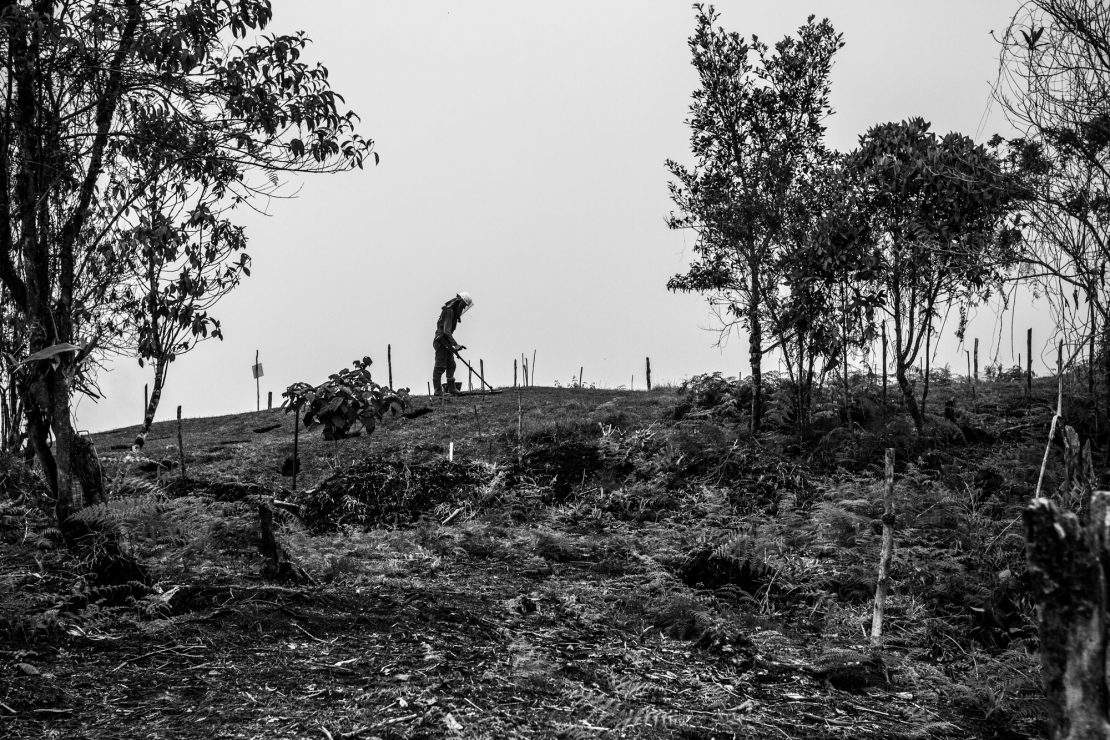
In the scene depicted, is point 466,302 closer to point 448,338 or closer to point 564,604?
point 448,338

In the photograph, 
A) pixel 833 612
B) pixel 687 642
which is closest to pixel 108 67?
pixel 687 642

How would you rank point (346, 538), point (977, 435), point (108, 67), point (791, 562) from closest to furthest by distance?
point (108, 67) < point (791, 562) < point (346, 538) < point (977, 435)

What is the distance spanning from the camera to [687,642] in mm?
5426

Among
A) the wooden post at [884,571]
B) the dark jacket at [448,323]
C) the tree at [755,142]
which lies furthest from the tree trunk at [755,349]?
the dark jacket at [448,323]

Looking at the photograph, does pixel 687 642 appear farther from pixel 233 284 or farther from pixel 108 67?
pixel 233 284

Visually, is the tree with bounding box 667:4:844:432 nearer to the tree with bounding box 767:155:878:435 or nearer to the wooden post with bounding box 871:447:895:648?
the tree with bounding box 767:155:878:435

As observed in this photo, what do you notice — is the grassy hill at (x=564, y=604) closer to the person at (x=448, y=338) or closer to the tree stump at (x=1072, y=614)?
the tree stump at (x=1072, y=614)

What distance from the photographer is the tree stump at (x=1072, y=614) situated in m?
2.04

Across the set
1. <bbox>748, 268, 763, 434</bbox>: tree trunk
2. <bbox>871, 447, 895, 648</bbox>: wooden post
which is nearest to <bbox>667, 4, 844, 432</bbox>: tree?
<bbox>748, 268, 763, 434</bbox>: tree trunk

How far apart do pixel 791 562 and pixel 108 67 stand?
6871 mm

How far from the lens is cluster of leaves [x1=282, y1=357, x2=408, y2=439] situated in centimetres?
1026

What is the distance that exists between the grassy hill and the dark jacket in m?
9.14

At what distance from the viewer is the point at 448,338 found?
68.7ft

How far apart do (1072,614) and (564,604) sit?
14.6 ft
